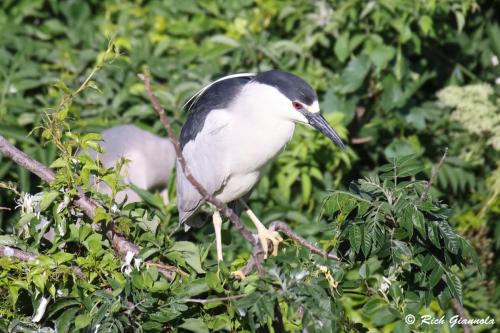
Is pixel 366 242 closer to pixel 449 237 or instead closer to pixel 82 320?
pixel 449 237

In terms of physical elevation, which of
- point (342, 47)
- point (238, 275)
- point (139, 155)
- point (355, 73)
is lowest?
point (139, 155)

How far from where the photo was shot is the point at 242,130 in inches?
107

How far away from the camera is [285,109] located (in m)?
2.63

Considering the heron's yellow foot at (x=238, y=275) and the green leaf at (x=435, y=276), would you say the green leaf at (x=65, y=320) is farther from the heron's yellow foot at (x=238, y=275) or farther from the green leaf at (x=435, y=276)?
the green leaf at (x=435, y=276)

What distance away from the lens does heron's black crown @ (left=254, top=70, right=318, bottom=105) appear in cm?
259

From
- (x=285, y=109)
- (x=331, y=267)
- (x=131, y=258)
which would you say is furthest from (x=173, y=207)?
(x=331, y=267)

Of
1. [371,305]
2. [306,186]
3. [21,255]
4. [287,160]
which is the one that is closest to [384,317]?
[371,305]

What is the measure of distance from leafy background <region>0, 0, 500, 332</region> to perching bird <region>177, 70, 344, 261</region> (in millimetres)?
175

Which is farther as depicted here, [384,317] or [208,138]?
[208,138]

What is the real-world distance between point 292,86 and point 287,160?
4.80 ft

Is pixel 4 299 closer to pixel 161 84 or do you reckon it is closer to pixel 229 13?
pixel 161 84

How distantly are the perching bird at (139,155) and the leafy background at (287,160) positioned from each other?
99mm

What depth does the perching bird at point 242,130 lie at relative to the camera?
2617mm

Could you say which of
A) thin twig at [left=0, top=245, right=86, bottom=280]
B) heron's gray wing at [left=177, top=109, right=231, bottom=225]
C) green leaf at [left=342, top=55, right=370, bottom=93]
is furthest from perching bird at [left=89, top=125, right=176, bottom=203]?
thin twig at [left=0, top=245, right=86, bottom=280]
